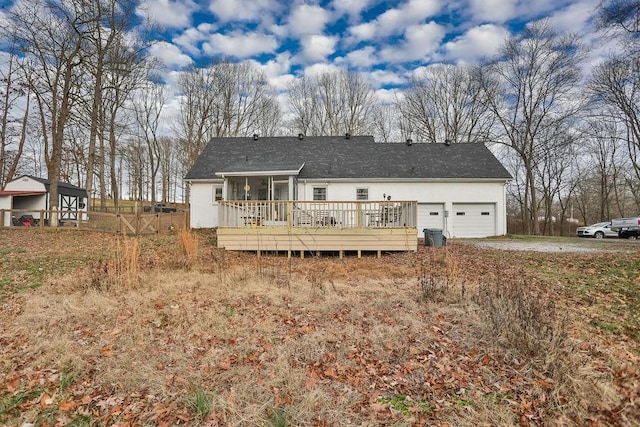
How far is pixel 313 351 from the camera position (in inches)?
138

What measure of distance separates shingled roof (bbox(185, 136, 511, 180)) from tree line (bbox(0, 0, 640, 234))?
589cm

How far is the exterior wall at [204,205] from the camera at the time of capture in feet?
53.7

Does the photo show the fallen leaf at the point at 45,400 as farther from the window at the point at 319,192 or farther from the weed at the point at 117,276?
the window at the point at 319,192

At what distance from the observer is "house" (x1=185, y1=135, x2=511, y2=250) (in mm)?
14727

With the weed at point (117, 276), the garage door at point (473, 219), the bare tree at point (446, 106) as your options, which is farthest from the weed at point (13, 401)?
the bare tree at point (446, 106)

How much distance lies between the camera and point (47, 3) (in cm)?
1310

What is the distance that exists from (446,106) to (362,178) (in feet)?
45.0

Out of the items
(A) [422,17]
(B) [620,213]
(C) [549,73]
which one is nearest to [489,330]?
(A) [422,17]

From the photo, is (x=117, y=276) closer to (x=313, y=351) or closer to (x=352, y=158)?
(x=313, y=351)

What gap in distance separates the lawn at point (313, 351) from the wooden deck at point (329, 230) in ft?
11.7

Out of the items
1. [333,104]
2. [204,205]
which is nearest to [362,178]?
[204,205]

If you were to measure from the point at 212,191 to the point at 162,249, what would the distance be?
6.88 metres

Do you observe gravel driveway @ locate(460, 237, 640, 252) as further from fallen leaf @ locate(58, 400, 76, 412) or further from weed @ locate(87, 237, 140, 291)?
fallen leaf @ locate(58, 400, 76, 412)

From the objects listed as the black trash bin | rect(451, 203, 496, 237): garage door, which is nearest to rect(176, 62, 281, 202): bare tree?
rect(451, 203, 496, 237): garage door
